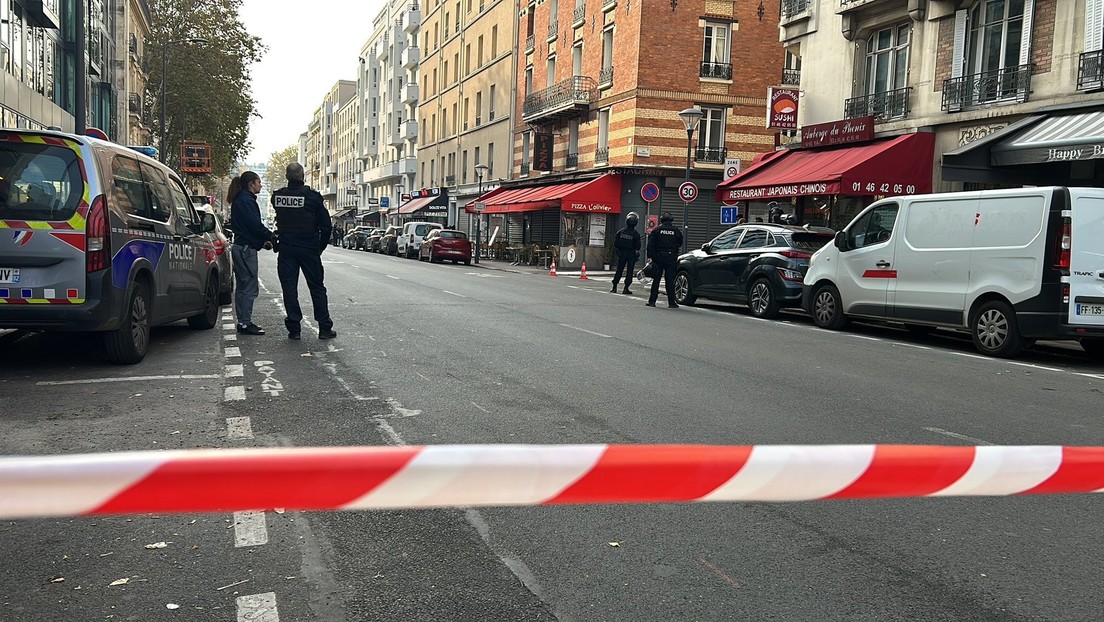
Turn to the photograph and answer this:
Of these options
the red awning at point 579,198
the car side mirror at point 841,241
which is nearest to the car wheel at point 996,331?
the car side mirror at point 841,241

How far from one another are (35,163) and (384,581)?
5.88 meters

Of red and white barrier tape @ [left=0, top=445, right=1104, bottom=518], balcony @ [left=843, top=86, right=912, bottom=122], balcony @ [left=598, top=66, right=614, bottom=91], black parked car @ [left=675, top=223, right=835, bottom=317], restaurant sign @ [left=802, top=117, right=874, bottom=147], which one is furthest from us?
balcony @ [left=598, top=66, right=614, bottom=91]

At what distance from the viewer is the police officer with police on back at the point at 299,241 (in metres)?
10.2

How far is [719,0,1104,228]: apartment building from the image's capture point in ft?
55.1

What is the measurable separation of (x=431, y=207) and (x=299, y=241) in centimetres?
4953

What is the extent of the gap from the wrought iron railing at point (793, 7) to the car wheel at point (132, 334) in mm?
20553

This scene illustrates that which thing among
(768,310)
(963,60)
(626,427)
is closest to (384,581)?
(626,427)

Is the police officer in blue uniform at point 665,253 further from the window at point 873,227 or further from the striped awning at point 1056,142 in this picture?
the striped awning at point 1056,142

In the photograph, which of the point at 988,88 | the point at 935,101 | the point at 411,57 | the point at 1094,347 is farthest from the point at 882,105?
the point at 411,57

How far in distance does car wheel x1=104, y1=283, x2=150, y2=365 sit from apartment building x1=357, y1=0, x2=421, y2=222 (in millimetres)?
61030

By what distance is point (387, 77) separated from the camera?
267 ft

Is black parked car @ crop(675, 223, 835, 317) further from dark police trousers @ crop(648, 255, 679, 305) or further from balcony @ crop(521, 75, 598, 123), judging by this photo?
balcony @ crop(521, 75, 598, 123)

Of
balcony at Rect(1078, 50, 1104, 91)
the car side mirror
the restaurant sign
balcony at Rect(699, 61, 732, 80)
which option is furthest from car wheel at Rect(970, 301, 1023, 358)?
balcony at Rect(699, 61, 732, 80)

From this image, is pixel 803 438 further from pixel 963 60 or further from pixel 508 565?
pixel 963 60
